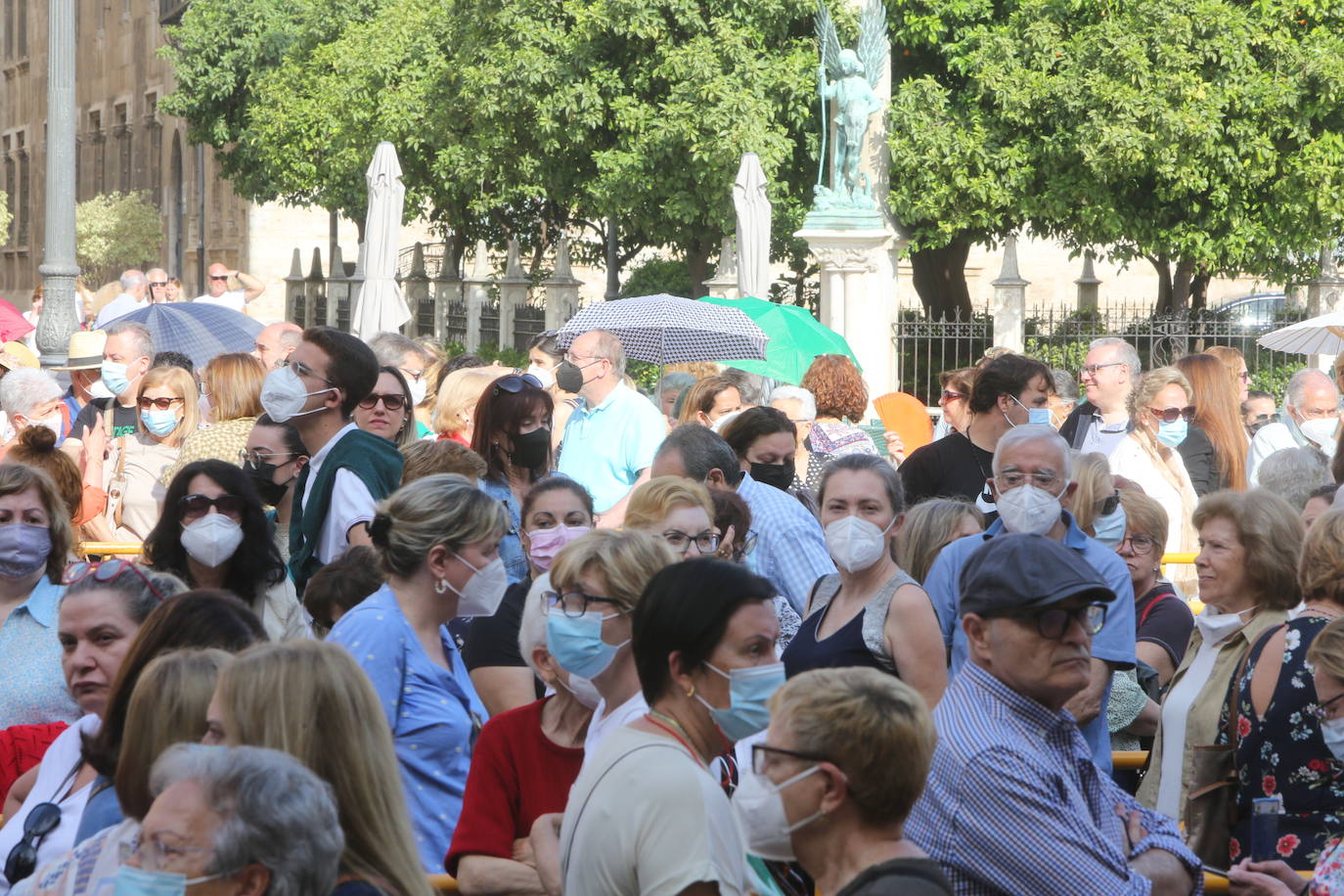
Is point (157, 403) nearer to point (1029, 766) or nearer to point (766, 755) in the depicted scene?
point (1029, 766)

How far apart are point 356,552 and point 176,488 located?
32.2 inches

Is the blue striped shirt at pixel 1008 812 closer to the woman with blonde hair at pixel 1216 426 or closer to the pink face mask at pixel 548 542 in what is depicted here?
the pink face mask at pixel 548 542

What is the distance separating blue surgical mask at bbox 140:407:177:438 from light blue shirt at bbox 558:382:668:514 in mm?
1903

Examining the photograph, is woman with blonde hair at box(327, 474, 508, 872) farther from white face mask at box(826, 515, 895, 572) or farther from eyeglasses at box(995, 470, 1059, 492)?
eyeglasses at box(995, 470, 1059, 492)

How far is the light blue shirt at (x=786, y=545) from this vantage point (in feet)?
22.2

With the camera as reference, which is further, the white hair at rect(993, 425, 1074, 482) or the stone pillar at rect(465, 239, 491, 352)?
the stone pillar at rect(465, 239, 491, 352)

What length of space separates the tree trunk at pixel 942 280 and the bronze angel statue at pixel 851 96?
7.51 m

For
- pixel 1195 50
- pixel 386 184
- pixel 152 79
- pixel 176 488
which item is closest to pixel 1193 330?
pixel 1195 50

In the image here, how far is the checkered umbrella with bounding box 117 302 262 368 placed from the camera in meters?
12.7

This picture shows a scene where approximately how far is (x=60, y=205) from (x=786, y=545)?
29.6ft

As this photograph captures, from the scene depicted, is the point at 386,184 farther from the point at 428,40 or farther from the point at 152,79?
the point at 152,79

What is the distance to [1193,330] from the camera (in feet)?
82.3

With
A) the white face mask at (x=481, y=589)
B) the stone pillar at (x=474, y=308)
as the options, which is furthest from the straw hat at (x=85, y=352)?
the stone pillar at (x=474, y=308)

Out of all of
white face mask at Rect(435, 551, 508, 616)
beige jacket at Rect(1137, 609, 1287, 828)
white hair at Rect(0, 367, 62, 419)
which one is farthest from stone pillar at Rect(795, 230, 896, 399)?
white face mask at Rect(435, 551, 508, 616)
